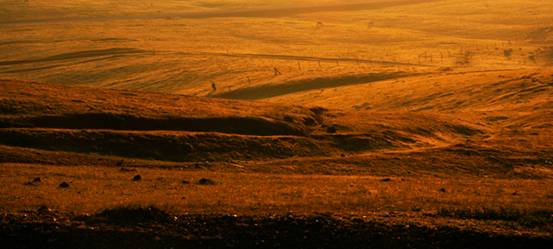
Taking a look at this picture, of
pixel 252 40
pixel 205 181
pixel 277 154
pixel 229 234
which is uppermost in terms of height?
pixel 229 234

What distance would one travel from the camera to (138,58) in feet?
332

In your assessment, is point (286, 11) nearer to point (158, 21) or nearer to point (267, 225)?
point (158, 21)

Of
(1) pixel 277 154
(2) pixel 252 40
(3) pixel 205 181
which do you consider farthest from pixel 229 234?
(2) pixel 252 40

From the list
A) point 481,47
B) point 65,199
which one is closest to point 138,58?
point 481,47

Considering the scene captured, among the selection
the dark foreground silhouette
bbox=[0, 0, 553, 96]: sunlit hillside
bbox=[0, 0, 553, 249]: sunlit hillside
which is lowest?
bbox=[0, 0, 553, 96]: sunlit hillside

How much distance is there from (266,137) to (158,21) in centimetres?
11467

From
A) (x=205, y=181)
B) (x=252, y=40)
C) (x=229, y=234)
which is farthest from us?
(x=252, y=40)

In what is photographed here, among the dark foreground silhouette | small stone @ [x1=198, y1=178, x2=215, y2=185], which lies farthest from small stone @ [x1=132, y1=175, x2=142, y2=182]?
the dark foreground silhouette

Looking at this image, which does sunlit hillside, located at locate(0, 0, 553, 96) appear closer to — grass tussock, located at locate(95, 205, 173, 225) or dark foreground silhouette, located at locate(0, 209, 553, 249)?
grass tussock, located at locate(95, 205, 173, 225)

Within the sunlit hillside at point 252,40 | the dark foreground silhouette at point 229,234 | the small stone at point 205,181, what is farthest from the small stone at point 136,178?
the sunlit hillside at point 252,40

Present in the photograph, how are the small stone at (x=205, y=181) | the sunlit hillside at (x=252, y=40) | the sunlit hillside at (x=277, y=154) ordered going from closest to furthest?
the sunlit hillside at (x=277, y=154) < the small stone at (x=205, y=181) < the sunlit hillside at (x=252, y=40)

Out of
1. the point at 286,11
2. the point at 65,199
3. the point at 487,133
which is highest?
the point at 65,199

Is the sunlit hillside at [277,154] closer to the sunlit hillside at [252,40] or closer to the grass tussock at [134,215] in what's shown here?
the grass tussock at [134,215]

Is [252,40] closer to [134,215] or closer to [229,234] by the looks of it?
[134,215]
